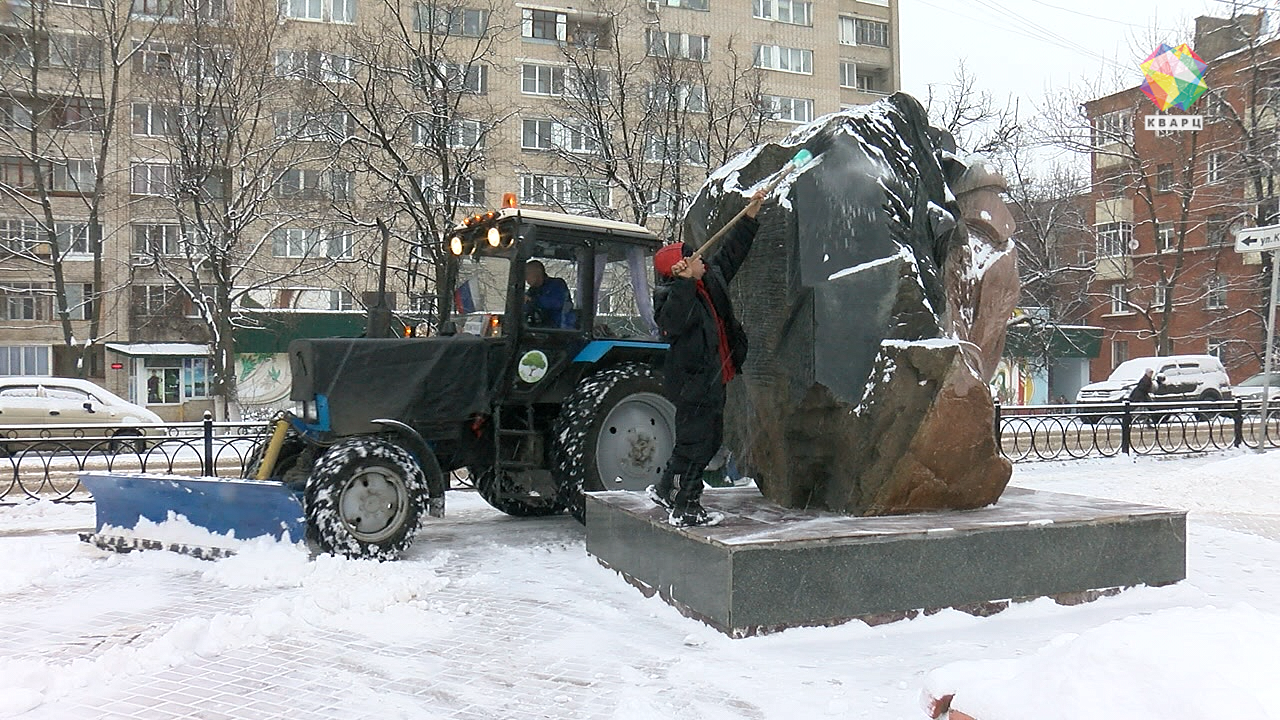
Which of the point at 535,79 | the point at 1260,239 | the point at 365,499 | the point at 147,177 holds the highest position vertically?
the point at 535,79

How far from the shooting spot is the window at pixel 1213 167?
2778cm

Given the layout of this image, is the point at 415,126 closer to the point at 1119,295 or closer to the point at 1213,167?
the point at 1213,167

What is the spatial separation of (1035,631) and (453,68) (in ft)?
61.4

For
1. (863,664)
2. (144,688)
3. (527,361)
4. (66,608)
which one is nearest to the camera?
(144,688)

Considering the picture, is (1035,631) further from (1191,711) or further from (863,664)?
(1191,711)

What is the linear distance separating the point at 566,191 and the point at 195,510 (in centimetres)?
1961

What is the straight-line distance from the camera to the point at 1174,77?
28219 millimetres

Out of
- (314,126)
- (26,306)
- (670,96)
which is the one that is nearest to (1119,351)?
(670,96)

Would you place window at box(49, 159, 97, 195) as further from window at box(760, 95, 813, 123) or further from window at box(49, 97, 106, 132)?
window at box(760, 95, 813, 123)

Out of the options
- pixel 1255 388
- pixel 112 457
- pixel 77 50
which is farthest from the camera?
pixel 1255 388

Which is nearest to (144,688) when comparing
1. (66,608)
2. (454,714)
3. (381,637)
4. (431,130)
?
(381,637)

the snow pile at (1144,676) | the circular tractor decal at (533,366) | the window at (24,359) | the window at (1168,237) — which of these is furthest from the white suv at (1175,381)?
the window at (24,359)

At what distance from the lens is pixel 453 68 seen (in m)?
20.8

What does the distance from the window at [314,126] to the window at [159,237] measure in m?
6.12
